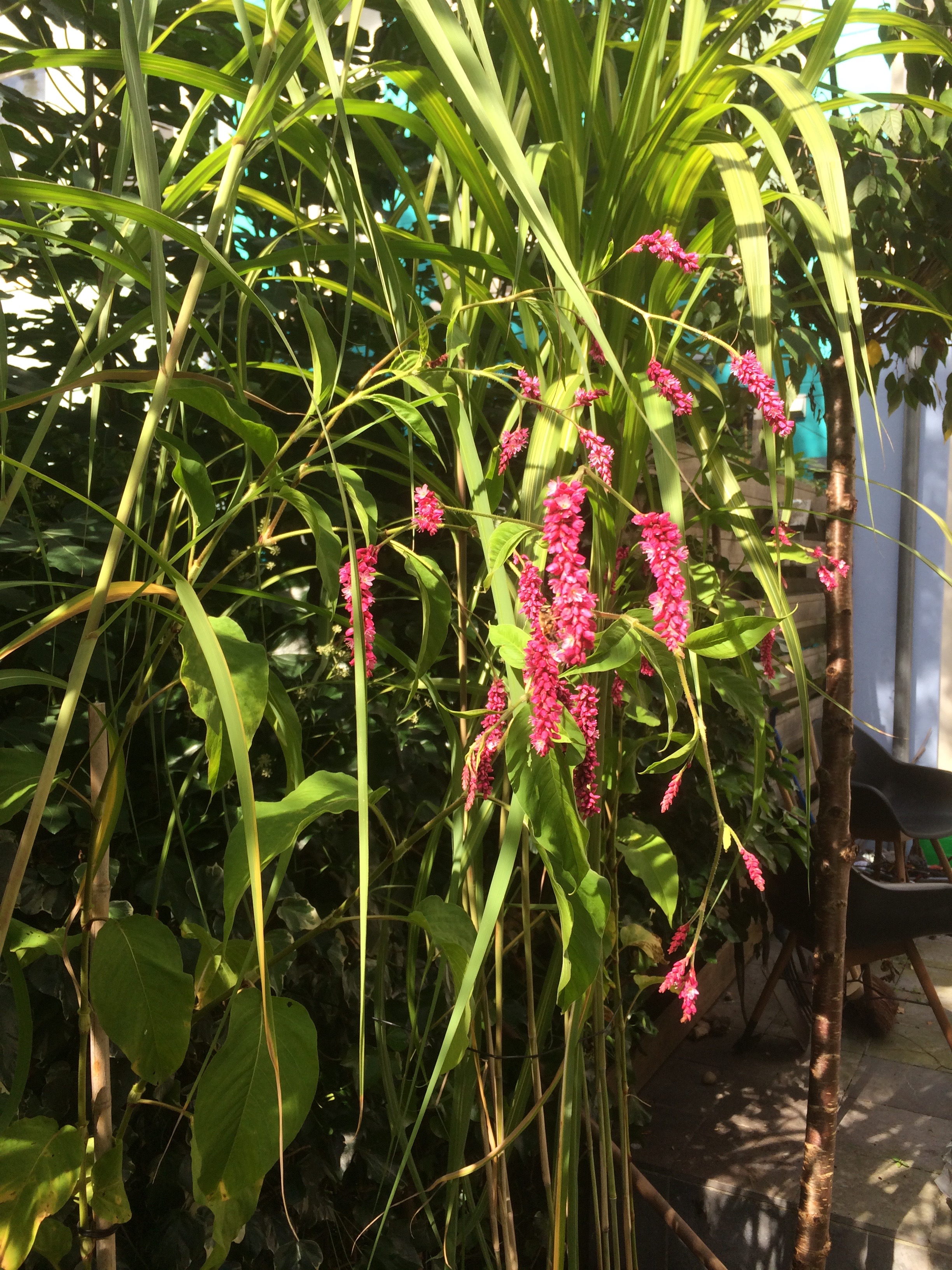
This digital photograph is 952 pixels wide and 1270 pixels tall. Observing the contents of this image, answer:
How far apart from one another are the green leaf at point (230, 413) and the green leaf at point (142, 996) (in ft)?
0.84

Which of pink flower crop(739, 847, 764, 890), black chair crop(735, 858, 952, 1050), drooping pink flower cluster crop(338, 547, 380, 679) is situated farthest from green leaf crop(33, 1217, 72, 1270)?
black chair crop(735, 858, 952, 1050)

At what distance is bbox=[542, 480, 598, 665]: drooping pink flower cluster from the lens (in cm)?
44

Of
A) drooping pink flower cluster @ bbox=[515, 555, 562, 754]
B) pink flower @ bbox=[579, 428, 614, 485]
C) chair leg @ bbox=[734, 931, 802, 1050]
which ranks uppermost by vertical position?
pink flower @ bbox=[579, 428, 614, 485]

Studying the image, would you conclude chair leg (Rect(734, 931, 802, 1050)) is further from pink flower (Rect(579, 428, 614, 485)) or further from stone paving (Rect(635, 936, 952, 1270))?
pink flower (Rect(579, 428, 614, 485))

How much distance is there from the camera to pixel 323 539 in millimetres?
481

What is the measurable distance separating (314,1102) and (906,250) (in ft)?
3.70

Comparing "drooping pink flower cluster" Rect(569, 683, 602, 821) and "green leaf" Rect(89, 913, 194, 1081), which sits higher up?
"drooping pink flower cluster" Rect(569, 683, 602, 821)

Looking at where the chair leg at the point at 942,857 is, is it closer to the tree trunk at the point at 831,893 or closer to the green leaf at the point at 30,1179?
the tree trunk at the point at 831,893

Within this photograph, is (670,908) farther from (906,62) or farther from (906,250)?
(906,62)

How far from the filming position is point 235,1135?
1.45 feet

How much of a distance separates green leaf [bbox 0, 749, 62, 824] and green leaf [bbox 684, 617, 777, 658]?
0.34 meters

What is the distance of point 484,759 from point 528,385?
0.25m

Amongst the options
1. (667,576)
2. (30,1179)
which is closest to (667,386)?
(667,576)

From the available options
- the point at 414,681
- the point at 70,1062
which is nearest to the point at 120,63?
the point at 414,681
